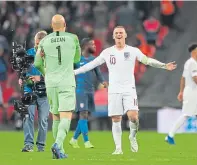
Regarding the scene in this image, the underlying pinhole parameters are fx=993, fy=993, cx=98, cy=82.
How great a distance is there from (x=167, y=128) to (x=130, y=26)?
5434 mm

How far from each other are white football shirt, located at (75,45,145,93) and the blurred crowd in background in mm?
14536

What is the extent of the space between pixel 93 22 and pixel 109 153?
16884mm

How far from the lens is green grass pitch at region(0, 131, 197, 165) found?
1648 cm

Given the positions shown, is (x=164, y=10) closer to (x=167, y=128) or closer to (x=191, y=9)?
(x=191, y=9)

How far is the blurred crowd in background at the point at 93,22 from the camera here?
113 ft

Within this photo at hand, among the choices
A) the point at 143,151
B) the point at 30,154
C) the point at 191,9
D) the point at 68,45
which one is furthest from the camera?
the point at 191,9

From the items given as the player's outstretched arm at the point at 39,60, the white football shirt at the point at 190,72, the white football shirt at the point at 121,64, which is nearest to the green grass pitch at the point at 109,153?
the white football shirt at the point at 121,64

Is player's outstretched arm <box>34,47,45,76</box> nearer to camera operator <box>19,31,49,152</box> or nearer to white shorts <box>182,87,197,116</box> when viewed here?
camera operator <box>19,31,49,152</box>

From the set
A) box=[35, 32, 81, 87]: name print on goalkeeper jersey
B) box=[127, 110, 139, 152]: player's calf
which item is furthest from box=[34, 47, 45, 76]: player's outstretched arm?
box=[127, 110, 139, 152]: player's calf

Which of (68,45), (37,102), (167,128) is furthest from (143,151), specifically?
(167,128)

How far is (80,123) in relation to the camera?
22.8m

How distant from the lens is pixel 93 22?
1415 inches

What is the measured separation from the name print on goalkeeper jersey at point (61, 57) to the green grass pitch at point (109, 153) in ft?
4.48

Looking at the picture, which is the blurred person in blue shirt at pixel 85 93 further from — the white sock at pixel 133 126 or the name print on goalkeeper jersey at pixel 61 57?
the name print on goalkeeper jersey at pixel 61 57
